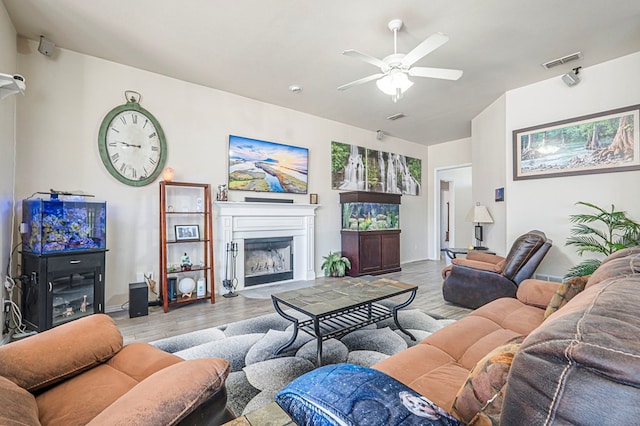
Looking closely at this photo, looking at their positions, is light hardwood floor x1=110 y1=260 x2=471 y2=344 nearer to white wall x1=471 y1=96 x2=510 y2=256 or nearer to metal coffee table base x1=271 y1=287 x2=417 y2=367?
metal coffee table base x1=271 y1=287 x2=417 y2=367

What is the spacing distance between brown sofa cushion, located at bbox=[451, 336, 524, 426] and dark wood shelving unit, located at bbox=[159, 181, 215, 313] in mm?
3349

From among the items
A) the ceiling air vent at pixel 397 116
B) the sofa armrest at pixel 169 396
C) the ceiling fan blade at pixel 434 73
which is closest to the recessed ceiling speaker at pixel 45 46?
the ceiling fan blade at pixel 434 73

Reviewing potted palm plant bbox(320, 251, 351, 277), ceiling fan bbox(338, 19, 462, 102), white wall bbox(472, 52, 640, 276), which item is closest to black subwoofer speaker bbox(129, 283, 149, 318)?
potted palm plant bbox(320, 251, 351, 277)

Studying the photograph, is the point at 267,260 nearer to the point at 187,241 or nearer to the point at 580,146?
the point at 187,241

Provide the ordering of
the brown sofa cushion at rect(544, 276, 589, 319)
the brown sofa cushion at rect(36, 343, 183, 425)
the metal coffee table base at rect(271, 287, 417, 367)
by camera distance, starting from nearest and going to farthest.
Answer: the brown sofa cushion at rect(36, 343, 183, 425) → the brown sofa cushion at rect(544, 276, 589, 319) → the metal coffee table base at rect(271, 287, 417, 367)

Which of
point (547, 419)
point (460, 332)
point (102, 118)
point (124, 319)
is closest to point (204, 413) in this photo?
point (547, 419)

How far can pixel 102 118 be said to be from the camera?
3312 mm

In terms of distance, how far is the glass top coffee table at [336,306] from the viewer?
2.07 meters

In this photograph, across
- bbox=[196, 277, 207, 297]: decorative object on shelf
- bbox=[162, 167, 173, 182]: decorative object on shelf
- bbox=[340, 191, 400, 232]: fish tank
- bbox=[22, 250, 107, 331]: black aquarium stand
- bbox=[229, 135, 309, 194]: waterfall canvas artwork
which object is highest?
bbox=[229, 135, 309, 194]: waterfall canvas artwork

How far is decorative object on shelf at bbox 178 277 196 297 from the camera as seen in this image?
360 centimetres

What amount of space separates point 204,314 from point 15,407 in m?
2.58

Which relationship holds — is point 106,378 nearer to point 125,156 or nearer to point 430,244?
point 125,156

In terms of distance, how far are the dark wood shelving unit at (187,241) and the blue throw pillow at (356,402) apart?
3158 millimetres

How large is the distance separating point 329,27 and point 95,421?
3.12 meters
